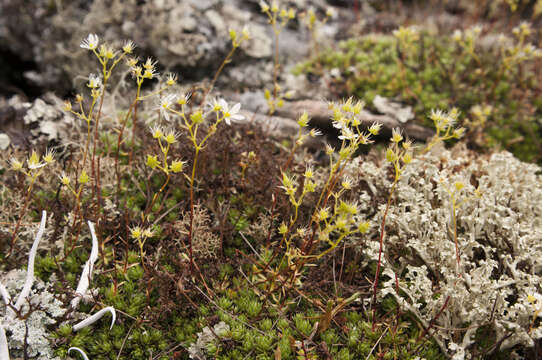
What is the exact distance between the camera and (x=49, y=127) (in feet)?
12.9

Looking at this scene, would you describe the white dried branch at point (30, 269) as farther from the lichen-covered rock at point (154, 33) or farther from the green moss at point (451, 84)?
the green moss at point (451, 84)

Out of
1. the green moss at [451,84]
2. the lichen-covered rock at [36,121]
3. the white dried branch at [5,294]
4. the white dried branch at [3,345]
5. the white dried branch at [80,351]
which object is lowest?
the white dried branch at [80,351]

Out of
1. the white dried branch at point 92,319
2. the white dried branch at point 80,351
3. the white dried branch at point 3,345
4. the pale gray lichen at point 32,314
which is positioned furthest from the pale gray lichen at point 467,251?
the white dried branch at point 3,345

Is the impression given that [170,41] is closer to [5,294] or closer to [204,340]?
[5,294]

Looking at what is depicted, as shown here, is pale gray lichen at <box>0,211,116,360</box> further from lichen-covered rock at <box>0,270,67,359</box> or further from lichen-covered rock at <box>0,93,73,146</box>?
lichen-covered rock at <box>0,93,73,146</box>

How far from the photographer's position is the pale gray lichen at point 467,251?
260cm

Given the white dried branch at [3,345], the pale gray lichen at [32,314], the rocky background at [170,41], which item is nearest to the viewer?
the white dried branch at [3,345]

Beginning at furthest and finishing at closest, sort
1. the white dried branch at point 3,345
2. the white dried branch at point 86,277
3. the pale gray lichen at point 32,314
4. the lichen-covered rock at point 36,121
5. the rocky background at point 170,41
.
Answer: the rocky background at point 170,41
the lichen-covered rock at point 36,121
the white dried branch at point 86,277
the pale gray lichen at point 32,314
the white dried branch at point 3,345

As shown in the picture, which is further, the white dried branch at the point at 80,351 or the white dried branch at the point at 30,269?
the white dried branch at the point at 30,269

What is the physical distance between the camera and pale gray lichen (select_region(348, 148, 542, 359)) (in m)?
2.60

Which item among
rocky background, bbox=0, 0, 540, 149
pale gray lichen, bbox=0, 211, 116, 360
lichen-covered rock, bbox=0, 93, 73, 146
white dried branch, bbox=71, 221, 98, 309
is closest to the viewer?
pale gray lichen, bbox=0, 211, 116, 360

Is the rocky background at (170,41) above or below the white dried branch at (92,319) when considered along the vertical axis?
above

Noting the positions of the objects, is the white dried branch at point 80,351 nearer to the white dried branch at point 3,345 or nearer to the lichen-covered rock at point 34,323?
the lichen-covered rock at point 34,323

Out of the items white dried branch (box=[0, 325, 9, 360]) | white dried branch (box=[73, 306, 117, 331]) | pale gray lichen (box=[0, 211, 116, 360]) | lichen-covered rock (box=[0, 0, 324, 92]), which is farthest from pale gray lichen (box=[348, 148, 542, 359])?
lichen-covered rock (box=[0, 0, 324, 92])
